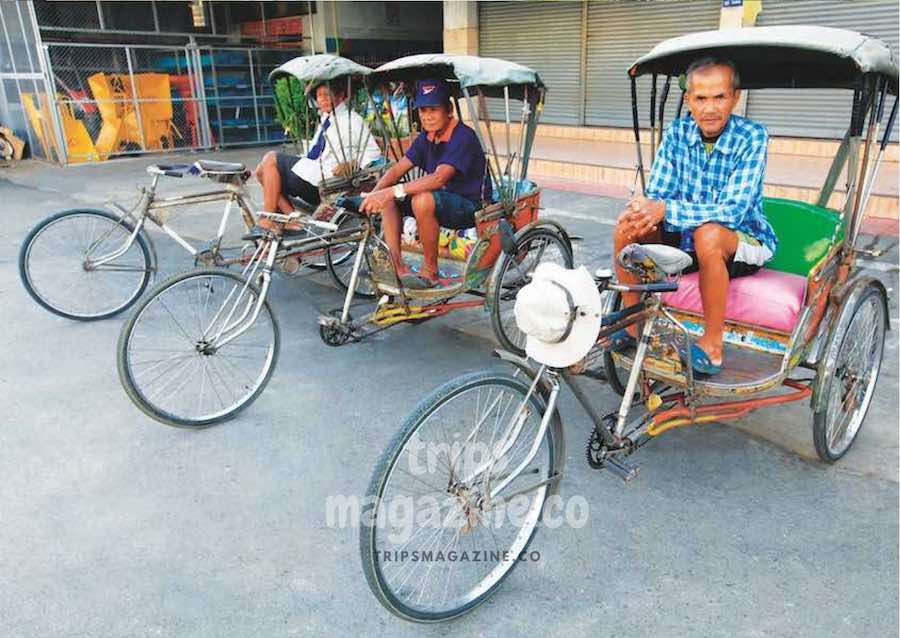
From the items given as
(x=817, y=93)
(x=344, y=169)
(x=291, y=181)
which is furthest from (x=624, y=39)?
(x=291, y=181)

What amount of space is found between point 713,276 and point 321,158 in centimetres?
333

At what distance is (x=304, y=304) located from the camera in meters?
5.15

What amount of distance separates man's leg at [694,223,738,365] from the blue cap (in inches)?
75.7

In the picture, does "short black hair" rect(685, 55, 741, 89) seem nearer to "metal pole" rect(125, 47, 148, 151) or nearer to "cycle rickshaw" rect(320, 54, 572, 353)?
"cycle rickshaw" rect(320, 54, 572, 353)

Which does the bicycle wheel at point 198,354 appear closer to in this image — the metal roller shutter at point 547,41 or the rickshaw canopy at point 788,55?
the rickshaw canopy at point 788,55

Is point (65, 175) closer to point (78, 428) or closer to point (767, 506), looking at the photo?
point (78, 428)

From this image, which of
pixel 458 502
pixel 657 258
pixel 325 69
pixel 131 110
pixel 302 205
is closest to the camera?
pixel 458 502

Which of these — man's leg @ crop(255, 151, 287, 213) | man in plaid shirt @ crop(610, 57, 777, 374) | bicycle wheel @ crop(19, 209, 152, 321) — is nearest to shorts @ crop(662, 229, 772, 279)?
man in plaid shirt @ crop(610, 57, 777, 374)

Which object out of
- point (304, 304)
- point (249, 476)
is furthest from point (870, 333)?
point (304, 304)

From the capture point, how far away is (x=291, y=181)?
16.9ft

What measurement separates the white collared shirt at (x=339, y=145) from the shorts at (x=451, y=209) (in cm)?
108

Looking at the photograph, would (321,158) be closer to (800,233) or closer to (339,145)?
(339,145)

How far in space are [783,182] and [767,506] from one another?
19.5 ft

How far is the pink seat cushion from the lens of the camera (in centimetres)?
283
